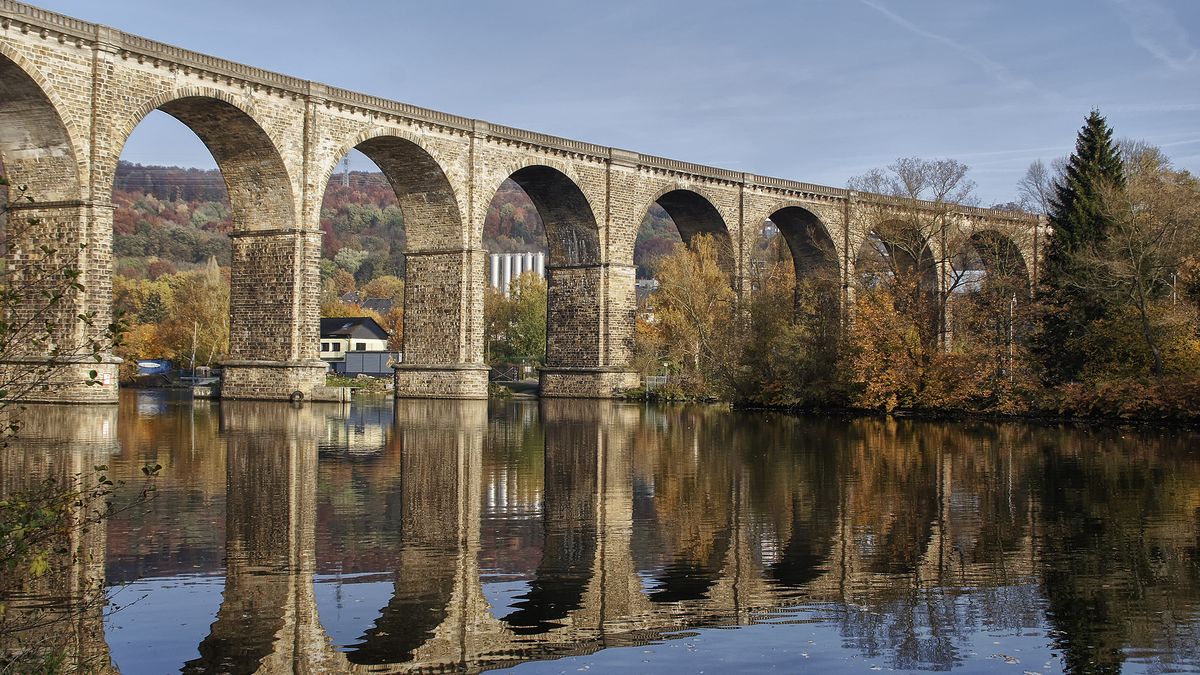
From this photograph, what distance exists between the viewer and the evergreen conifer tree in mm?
38156

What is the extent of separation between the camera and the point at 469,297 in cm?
4388

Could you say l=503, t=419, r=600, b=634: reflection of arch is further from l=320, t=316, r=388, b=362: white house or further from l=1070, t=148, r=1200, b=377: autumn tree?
l=320, t=316, r=388, b=362: white house

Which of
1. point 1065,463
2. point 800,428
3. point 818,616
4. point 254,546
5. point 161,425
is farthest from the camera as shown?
point 800,428

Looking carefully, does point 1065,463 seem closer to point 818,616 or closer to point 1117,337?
point 818,616

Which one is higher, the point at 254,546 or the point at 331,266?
the point at 331,266

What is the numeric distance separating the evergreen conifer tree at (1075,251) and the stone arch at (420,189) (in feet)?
66.2

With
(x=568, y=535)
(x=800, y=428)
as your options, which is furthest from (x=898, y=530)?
(x=800, y=428)

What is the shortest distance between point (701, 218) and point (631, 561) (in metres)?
45.2

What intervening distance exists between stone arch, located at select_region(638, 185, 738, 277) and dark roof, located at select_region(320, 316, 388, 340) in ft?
95.9

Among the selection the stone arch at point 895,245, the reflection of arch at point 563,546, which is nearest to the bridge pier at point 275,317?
the reflection of arch at point 563,546

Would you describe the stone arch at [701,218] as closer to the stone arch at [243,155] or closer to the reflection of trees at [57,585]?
the stone arch at [243,155]

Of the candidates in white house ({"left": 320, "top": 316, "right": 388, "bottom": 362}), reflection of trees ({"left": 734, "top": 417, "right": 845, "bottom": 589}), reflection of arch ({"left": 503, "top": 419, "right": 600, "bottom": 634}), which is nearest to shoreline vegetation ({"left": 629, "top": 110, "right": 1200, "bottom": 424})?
reflection of trees ({"left": 734, "top": 417, "right": 845, "bottom": 589})

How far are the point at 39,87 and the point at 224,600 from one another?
24.0 m

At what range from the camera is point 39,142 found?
30438 millimetres
